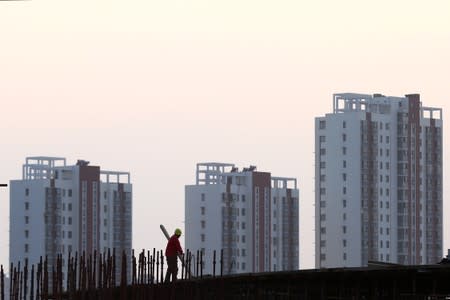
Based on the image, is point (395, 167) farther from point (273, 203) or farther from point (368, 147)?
point (273, 203)

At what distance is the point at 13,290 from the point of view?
70.1ft

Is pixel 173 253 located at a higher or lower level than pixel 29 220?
lower

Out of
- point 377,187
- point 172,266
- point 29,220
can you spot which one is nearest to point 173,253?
point 172,266

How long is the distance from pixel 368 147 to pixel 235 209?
8.93 m

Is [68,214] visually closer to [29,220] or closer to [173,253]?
Result: [29,220]

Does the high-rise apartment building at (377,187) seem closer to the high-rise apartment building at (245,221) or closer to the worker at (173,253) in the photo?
the high-rise apartment building at (245,221)

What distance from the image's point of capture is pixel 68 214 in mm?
97750

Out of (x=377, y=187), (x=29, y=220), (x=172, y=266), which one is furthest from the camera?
(x=29, y=220)

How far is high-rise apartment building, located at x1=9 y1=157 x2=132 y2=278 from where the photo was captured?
3848 inches

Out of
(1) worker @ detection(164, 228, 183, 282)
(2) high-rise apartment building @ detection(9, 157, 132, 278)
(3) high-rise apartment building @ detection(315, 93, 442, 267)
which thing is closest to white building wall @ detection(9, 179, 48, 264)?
(2) high-rise apartment building @ detection(9, 157, 132, 278)

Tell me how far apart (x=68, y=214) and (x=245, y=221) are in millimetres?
9960

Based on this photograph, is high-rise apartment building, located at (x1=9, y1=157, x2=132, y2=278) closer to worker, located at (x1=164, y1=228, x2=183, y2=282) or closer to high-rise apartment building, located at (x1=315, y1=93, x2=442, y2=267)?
high-rise apartment building, located at (x1=315, y1=93, x2=442, y2=267)

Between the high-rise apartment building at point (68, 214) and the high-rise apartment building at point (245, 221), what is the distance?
431 cm

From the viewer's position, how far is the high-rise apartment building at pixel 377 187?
307ft
